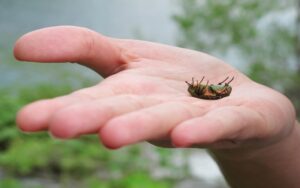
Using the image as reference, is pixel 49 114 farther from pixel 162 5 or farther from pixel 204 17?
pixel 162 5

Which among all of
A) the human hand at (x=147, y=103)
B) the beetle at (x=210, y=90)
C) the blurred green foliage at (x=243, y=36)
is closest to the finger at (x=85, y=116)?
the human hand at (x=147, y=103)

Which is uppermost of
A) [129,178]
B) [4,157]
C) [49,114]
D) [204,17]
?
[204,17]

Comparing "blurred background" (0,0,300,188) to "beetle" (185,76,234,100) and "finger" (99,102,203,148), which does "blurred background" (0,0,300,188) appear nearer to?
"beetle" (185,76,234,100)

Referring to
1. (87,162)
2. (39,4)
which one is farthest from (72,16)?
(87,162)

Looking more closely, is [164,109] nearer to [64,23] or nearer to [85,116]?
[85,116]

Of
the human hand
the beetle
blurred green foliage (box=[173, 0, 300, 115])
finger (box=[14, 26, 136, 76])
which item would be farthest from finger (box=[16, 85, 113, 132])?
blurred green foliage (box=[173, 0, 300, 115])

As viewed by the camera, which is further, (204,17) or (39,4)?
(39,4)

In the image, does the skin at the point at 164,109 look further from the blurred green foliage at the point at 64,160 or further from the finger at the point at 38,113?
the blurred green foliage at the point at 64,160
